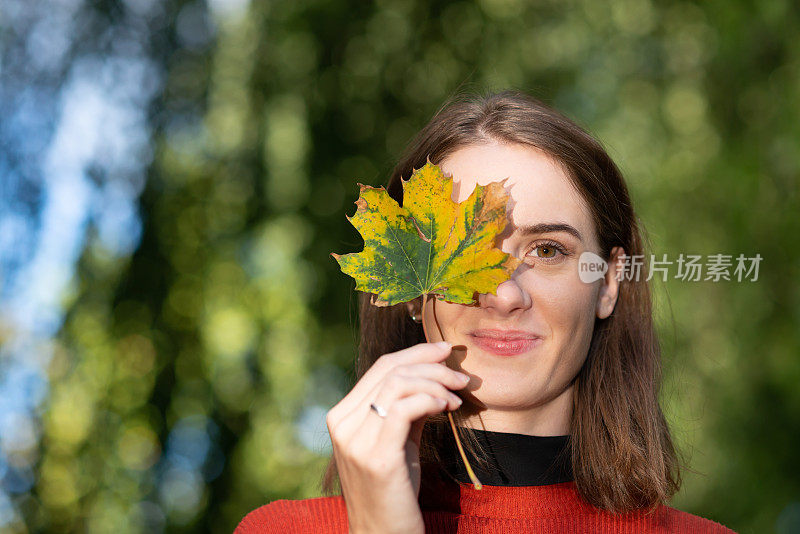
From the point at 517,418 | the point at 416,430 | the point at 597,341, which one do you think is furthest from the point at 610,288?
the point at 416,430

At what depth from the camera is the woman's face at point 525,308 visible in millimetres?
1542

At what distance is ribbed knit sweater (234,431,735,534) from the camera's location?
1.66 meters

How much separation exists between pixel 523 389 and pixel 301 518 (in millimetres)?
612

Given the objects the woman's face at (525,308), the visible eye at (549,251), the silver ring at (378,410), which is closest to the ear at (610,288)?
the woman's face at (525,308)

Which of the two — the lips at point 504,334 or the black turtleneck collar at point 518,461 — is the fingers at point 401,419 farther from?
the black turtleneck collar at point 518,461

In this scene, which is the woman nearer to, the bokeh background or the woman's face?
the woman's face

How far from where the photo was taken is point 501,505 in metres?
1.67

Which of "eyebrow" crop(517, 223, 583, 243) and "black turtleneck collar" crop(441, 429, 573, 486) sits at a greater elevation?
"eyebrow" crop(517, 223, 583, 243)

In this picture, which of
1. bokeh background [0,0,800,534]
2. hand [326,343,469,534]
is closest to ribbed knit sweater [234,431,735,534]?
hand [326,343,469,534]

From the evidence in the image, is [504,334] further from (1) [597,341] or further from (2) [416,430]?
(1) [597,341]

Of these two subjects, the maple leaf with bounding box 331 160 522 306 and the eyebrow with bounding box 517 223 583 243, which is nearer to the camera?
the maple leaf with bounding box 331 160 522 306

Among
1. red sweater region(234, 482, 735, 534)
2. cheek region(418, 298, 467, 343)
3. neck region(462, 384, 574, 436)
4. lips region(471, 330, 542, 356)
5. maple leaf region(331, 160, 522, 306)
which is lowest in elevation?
red sweater region(234, 482, 735, 534)

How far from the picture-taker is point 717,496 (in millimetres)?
3643

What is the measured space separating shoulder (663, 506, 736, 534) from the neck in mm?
388
